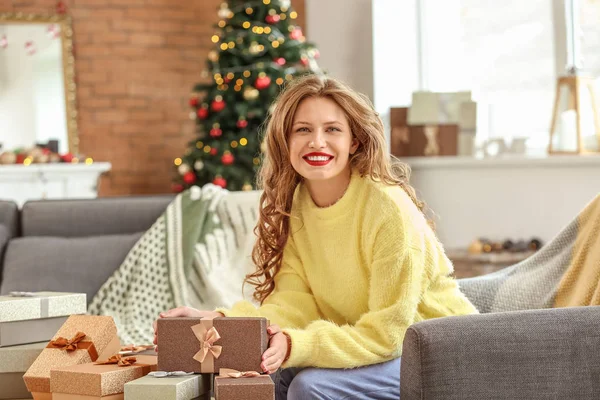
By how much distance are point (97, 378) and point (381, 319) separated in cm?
59

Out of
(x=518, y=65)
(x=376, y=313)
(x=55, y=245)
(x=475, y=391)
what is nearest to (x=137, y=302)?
(x=55, y=245)

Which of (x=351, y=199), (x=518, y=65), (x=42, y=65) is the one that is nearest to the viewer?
(x=351, y=199)

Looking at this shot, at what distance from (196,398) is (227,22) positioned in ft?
15.5

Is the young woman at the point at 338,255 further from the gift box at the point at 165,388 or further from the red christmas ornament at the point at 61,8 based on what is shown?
the red christmas ornament at the point at 61,8

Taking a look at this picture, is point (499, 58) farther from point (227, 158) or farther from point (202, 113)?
point (202, 113)

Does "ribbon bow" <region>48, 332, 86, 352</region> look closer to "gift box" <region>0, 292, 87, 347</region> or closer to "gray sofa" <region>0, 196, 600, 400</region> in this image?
A: "gift box" <region>0, 292, 87, 347</region>

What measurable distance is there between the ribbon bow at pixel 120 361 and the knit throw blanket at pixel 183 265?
1.29 m

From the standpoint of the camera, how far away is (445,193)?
18.5 ft

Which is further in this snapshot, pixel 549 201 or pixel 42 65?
pixel 42 65

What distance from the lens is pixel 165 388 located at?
1574mm

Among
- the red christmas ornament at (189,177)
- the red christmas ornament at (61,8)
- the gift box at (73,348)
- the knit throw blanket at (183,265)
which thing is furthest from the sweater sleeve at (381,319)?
the red christmas ornament at (61,8)

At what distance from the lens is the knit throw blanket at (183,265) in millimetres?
3219

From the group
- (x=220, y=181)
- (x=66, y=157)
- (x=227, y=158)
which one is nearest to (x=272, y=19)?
(x=227, y=158)

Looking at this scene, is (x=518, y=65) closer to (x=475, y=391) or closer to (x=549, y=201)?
(x=549, y=201)
